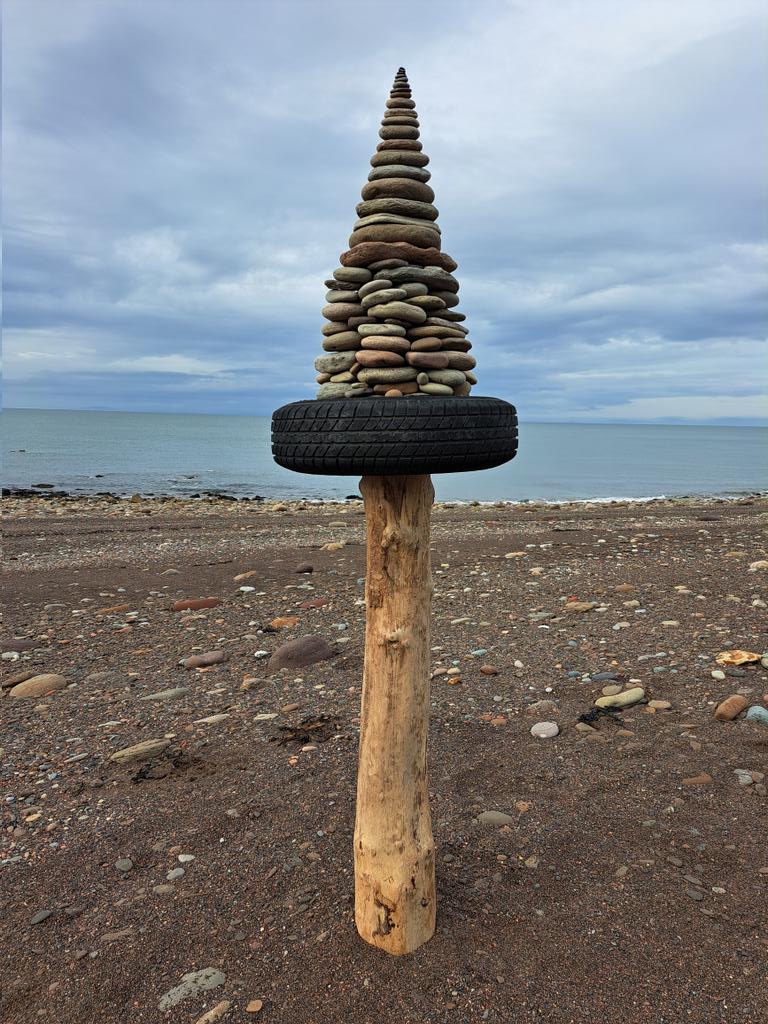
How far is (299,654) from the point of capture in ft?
23.6

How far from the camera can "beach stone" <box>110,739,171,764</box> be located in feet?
17.2

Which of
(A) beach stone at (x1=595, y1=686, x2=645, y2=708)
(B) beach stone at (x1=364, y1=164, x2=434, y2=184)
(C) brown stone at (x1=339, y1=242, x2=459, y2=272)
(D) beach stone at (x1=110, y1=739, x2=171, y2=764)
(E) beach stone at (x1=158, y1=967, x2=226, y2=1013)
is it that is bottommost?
(E) beach stone at (x1=158, y1=967, x2=226, y2=1013)

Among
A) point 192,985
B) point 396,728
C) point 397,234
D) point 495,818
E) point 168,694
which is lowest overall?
point 192,985

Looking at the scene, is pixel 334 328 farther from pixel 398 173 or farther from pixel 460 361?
pixel 398 173

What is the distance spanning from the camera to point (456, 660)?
7.07 m

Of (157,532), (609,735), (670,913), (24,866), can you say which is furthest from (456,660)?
(157,532)

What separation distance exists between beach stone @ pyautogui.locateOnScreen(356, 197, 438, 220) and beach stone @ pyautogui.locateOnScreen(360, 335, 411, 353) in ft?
1.13

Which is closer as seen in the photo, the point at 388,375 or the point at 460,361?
the point at 388,375

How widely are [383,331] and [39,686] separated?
5360 mm

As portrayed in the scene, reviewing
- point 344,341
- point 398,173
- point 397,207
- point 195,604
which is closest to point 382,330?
point 344,341

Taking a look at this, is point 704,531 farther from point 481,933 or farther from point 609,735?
point 481,933

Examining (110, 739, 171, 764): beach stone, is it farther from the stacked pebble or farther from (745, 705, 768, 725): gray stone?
(745, 705, 768, 725): gray stone

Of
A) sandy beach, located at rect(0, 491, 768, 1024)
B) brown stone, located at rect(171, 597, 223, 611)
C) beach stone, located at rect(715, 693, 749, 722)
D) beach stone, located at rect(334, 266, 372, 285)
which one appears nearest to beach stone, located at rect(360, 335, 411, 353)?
beach stone, located at rect(334, 266, 372, 285)

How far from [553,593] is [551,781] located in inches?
190
